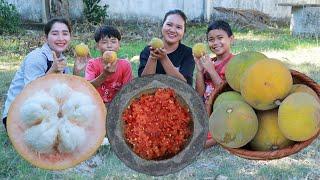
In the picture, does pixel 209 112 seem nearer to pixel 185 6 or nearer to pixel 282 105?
pixel 282 105

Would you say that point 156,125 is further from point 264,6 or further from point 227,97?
point 264,6

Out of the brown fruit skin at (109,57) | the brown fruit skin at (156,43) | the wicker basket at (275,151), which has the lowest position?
the wicker basket at (275,151)

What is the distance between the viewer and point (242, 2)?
12750mm

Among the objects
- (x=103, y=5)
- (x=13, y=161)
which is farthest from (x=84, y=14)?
(x=13, y=161)

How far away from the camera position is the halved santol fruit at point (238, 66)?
1.90 m

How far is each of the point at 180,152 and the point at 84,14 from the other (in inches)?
399

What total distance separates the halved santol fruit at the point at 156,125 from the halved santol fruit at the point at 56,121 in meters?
0.08

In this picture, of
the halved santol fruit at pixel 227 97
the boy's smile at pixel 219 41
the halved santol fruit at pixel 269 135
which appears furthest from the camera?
the boy's smile at pixel 219 41

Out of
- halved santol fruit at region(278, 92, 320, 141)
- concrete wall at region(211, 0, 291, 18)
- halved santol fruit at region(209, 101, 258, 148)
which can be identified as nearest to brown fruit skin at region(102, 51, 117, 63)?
halved santol fruit at region(209, 101, 258, 148)

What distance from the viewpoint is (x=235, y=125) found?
1.77 m

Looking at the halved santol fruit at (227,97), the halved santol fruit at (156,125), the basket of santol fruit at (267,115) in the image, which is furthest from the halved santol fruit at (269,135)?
the halved santol fruit at (156,125)

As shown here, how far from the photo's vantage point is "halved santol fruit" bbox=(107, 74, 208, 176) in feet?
6.64

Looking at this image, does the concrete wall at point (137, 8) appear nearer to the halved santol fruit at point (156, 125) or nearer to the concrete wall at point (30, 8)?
the concrete wall at point (30, 8)

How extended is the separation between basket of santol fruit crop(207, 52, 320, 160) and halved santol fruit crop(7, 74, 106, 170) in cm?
51
